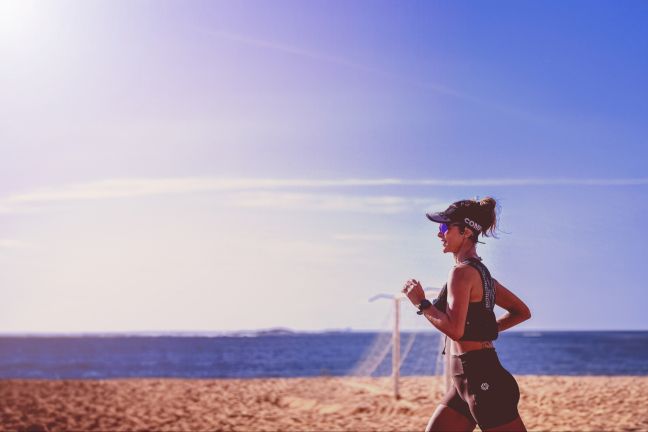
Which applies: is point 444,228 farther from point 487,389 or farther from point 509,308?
point 487,389

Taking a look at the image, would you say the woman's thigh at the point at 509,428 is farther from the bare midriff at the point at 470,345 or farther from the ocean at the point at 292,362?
the ocean at the point at 292,362

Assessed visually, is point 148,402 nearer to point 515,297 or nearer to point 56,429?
point 56,429

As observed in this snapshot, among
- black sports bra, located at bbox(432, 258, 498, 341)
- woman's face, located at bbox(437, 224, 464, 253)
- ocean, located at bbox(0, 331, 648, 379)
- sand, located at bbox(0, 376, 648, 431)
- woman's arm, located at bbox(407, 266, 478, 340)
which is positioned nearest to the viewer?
woman's arm, located at bbox(407, 266, 478, 340)

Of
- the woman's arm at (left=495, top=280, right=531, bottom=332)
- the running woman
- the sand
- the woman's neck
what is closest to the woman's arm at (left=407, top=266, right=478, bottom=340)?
the running woman

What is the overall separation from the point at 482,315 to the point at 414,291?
282 millimetres

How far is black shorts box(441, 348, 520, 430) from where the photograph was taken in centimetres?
269

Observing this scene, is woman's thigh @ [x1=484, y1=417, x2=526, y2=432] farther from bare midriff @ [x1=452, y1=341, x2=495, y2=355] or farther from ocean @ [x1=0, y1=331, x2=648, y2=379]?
ocean @ [x1=0, y1=331, x2=648, y2=379]

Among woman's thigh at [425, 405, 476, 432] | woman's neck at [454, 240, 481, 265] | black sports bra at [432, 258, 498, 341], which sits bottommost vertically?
woman's thigh at [425, 405, 476, 432]

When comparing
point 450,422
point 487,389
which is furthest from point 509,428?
point 450,422

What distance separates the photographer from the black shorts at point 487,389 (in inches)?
106

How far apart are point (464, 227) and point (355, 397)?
25.9ft

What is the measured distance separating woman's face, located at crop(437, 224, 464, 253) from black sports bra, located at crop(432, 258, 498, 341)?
0.31 ft

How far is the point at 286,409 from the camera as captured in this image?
31.8ft

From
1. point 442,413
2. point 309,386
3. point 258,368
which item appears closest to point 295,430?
point 442,413
